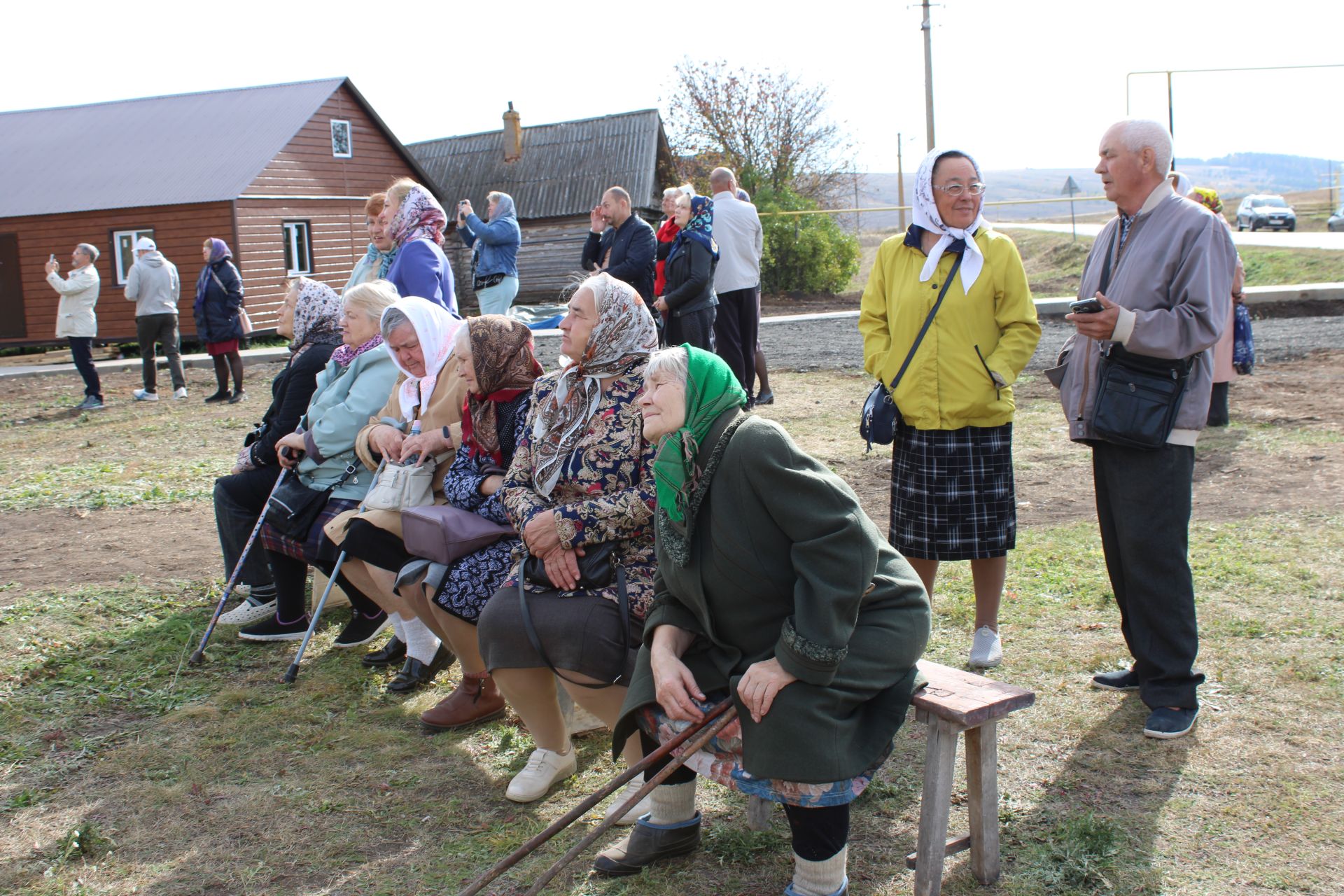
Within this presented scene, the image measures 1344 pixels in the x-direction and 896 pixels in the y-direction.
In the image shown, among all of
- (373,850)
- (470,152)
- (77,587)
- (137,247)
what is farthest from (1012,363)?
(470,152)

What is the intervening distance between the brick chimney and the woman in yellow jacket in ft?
83.3

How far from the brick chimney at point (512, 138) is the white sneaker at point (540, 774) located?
26105mm

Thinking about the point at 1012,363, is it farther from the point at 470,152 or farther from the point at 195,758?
the point at 470,152

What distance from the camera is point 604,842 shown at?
9.59 feet

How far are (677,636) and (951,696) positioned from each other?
2.17 ft

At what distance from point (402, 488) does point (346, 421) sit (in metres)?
0.70

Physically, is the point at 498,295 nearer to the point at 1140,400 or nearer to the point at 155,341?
the point at 155,341

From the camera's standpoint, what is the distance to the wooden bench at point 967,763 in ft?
8.02

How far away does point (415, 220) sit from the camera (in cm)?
574

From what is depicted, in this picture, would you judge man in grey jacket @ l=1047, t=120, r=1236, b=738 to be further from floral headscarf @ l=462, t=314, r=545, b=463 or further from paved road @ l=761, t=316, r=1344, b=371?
paved road @ l=761, t=316, r=1344, b=371

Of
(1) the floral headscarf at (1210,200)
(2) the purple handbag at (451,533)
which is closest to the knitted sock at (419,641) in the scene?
(2) the purple handbag at (451,533)

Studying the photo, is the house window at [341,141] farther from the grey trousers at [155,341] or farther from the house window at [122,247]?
the grey trousers at [155,341]

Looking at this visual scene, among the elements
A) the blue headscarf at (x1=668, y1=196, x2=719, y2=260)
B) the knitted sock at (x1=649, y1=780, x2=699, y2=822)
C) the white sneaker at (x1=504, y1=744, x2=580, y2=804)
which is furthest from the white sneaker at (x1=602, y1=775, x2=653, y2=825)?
the blue headscarf at (x1=668, y1=196, x2=719, y2=260)

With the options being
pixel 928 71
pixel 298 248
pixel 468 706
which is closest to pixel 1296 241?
pixel 928 71
